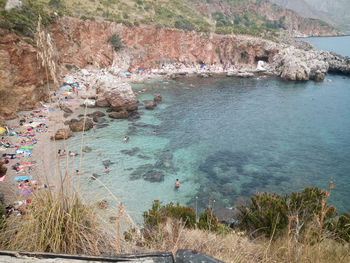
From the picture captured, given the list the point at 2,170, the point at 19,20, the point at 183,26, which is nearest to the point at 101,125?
the point at 2,170

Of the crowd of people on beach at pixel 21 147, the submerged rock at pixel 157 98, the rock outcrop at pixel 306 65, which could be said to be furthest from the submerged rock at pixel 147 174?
the rock outcrop at pixel 306 65

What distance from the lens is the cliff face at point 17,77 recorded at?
2978cm

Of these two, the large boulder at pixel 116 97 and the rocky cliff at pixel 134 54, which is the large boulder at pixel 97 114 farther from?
the rocky cliff at pixel 134 54

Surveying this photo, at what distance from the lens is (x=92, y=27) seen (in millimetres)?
56875

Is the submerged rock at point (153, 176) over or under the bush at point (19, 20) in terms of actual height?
under

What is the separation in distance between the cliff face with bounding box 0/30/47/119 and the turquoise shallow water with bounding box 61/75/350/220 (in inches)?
360

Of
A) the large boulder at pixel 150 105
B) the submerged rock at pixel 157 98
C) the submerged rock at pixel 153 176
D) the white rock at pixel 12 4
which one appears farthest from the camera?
the submerged rock at pixel 157 98

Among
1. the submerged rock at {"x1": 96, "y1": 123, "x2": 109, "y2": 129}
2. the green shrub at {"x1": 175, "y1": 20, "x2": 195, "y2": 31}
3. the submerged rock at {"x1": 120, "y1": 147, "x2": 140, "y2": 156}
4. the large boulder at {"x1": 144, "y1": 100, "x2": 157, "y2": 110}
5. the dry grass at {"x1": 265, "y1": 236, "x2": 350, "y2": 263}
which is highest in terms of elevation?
the green shrub at {"x1": 175, "y1": 20, "x2": 195, "y2": 31}

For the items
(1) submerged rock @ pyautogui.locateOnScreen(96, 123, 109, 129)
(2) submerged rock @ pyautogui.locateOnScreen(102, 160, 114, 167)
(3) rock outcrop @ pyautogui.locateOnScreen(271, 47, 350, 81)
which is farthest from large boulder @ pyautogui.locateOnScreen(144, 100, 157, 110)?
(3) rock outcrop @ pyautogui.locateOnScreen(271, 47, 350, 81)

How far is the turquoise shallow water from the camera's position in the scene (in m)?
21.6

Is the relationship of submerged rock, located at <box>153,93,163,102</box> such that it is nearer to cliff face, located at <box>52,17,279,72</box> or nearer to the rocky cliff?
cliff face, located at <box>52,17,279,72</box>

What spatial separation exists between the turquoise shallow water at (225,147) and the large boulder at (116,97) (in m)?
2.67

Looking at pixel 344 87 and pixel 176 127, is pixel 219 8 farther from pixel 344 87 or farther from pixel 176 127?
pixel 176 127

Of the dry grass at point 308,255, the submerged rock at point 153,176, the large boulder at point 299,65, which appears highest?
the large boulder at point 299,65
